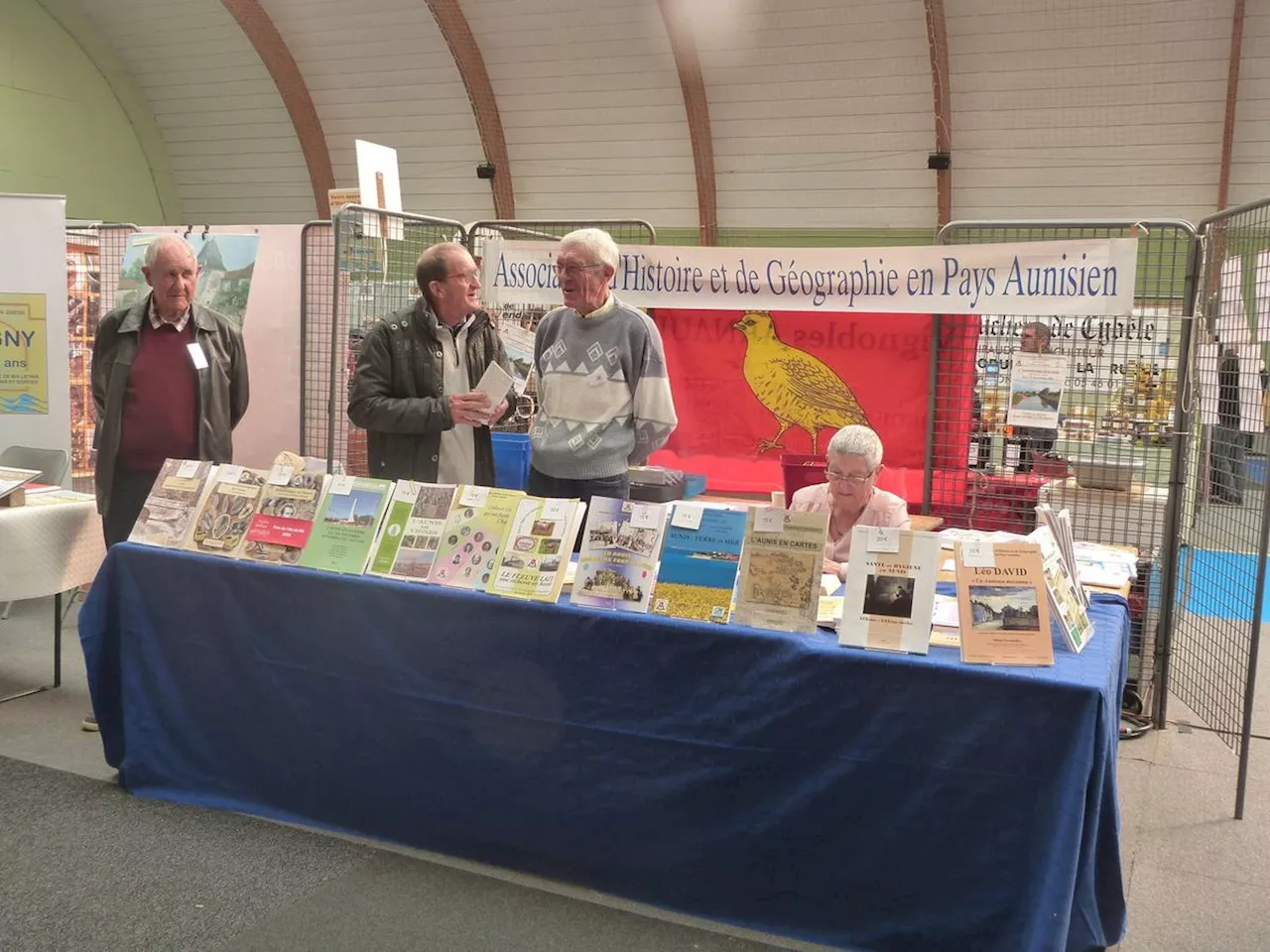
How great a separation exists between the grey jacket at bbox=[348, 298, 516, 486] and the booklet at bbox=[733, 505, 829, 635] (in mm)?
1168

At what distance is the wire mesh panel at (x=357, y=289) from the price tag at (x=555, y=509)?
171cm

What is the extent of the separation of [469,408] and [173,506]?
83 centimetres

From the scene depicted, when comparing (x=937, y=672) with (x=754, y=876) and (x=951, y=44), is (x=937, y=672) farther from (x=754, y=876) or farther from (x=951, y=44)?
(x=951, y=44)

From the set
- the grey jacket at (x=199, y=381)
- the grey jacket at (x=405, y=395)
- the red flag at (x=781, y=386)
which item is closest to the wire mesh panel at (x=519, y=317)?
the red flag at (x=781, y=386)

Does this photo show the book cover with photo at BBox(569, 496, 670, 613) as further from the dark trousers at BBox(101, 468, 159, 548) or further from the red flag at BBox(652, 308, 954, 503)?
the red flag at BBox(652, 308, 954, 503)

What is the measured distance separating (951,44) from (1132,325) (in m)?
5.11

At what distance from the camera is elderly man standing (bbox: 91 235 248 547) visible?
11.1 ft

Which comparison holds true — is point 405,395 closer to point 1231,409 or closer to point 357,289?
point 357,289

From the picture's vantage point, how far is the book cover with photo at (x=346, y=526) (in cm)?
266

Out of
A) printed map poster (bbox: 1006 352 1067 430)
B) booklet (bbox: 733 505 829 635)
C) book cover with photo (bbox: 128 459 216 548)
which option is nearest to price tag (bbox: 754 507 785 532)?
booklet (bbox: 733 505 829 635)

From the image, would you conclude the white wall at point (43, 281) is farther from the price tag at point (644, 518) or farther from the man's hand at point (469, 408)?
the price tag at point (644, 518)

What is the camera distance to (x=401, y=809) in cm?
263

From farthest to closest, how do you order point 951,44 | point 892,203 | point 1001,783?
point 892,203
point 951,44
point 1001,783

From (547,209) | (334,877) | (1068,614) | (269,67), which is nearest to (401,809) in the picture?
(334,877)
